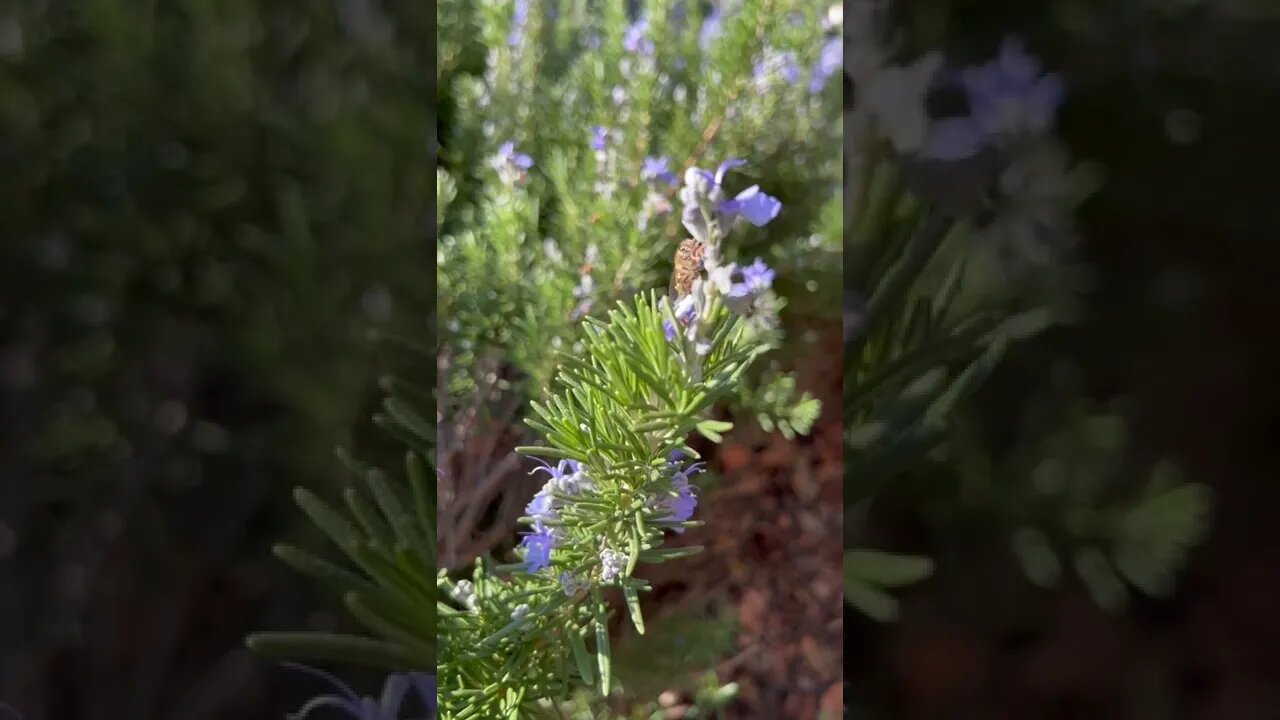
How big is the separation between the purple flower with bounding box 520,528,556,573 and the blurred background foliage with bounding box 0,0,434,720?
189 millimetres

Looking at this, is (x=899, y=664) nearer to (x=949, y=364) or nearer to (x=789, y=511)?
(x=949, y=364)

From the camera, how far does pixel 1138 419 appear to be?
256 mm

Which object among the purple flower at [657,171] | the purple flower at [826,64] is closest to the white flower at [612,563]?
the purple flower at [657,171]

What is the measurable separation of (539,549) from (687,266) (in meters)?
0.19

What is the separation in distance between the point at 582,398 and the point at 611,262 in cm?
30

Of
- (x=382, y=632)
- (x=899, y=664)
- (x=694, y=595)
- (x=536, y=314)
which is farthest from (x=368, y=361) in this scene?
(x=694, y=595)

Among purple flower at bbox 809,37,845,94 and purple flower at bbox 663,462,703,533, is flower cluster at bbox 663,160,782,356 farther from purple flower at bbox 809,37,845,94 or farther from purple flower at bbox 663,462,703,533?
purple flower at bbox 809,37,845,94

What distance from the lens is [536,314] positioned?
72cm

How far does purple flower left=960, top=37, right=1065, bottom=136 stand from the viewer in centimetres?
27

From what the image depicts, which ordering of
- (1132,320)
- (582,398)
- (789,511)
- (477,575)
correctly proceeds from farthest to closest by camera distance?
1. (789,511)
2. (477,575)
3. (582,398)
4. (1132,320)

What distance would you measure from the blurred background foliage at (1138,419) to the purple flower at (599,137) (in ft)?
1.57

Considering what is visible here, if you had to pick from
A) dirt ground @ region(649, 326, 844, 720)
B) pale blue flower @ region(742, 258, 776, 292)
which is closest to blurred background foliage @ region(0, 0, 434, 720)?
pale blue flower @ region(742, 258, 776, 292)

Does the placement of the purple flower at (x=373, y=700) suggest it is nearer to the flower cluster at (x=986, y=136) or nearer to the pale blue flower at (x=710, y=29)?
the flower cluster at (x=986, y=136)

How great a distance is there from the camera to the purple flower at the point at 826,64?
0.75m
